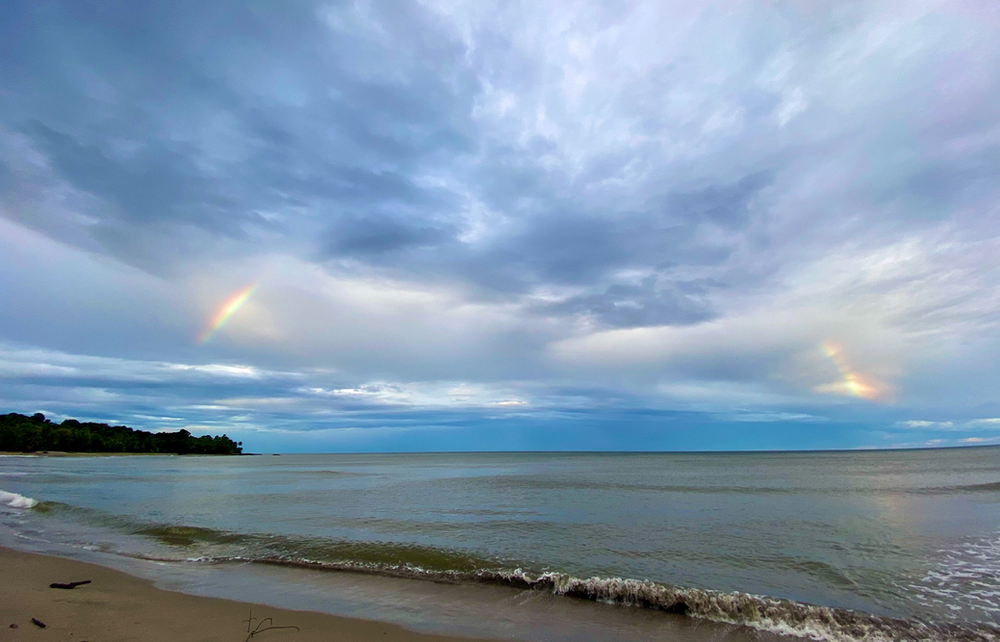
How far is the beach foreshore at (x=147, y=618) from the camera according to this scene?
7.89 metres

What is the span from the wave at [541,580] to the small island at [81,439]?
145 metres

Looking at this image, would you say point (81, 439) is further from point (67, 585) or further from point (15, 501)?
point (67, 585)

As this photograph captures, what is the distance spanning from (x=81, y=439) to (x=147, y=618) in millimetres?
169990

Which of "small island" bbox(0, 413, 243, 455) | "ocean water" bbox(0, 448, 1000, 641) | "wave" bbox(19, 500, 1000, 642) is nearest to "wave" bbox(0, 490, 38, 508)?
"ocean water" bbox(0, 448, 1000, 641)

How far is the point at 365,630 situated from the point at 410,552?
6.99m

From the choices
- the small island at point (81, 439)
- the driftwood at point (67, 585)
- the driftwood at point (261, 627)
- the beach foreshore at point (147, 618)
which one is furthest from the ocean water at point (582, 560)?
the small island at point (81, 439)

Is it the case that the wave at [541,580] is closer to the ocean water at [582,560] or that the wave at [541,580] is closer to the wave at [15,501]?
the ocean water at [582,560]

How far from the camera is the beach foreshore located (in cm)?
789

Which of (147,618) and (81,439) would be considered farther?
(81,439)

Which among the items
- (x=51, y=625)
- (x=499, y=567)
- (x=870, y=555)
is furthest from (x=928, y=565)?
(x=51, y=625)

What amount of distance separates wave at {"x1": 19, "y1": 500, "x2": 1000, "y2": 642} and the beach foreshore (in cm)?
379

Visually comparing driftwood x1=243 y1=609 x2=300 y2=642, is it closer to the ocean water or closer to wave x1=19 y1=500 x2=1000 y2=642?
the ocean water

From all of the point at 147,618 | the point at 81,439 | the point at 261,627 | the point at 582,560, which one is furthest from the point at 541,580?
the point at 81,439

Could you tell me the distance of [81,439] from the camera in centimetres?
13388
